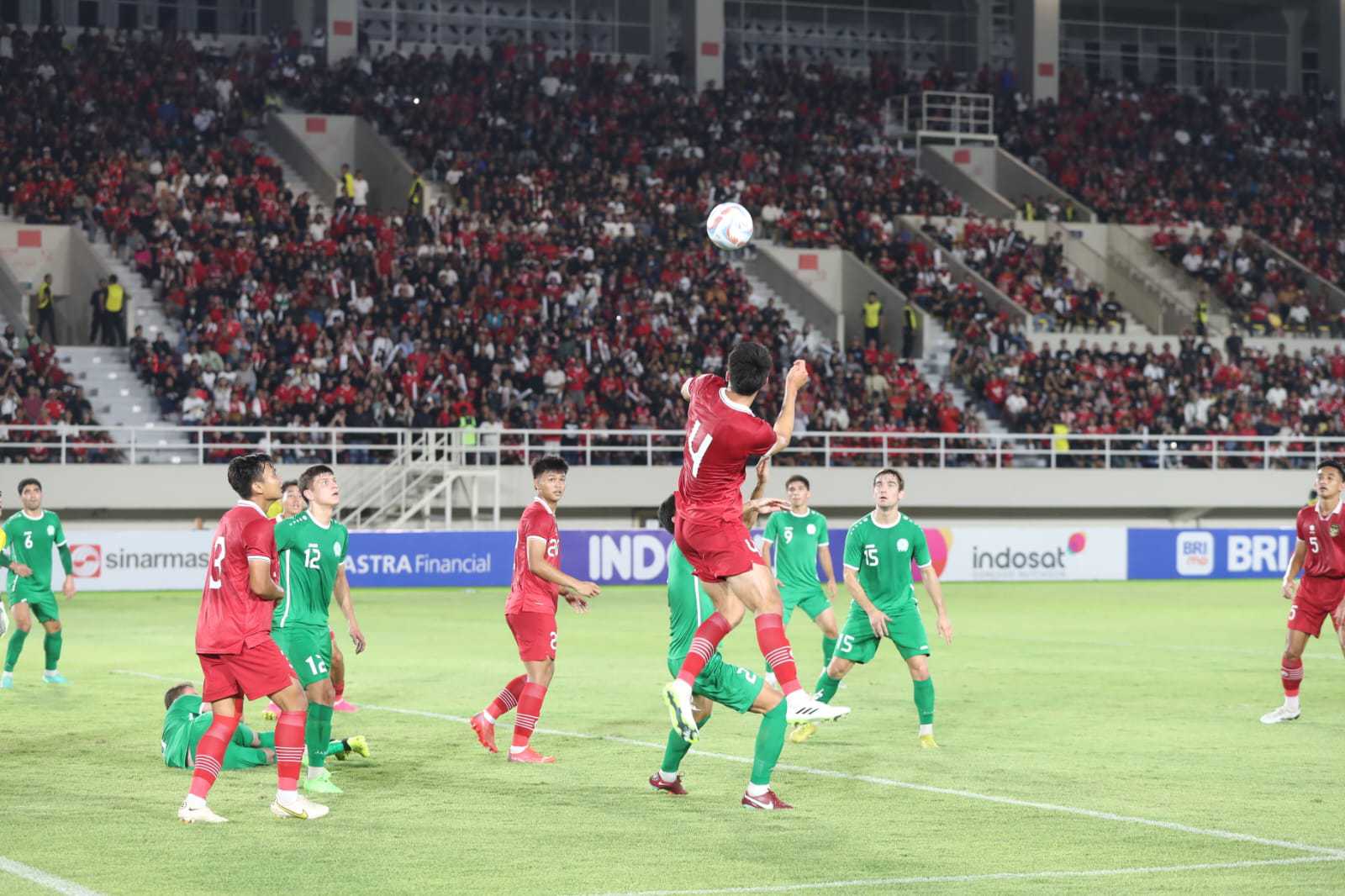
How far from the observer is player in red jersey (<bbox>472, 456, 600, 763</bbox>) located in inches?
510

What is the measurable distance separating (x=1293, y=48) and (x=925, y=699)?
5816cm

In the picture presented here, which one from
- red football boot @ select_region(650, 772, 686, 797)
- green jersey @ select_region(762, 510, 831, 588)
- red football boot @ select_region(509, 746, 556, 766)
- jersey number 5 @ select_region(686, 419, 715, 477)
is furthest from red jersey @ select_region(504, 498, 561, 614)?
green jersey @ select_region(762, 510, 831, 588)

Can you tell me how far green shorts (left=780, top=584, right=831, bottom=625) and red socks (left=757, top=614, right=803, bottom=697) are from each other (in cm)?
655

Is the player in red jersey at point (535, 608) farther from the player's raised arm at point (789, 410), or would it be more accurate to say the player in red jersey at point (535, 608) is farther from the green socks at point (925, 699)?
the green socks at point (925, 699)

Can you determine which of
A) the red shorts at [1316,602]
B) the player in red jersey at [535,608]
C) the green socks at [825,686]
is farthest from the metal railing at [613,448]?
the player in red jersey at [535,608]

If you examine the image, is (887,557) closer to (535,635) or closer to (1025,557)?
(535,635)

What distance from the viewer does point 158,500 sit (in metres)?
36.3

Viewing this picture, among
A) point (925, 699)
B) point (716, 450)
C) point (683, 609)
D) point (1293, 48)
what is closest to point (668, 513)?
point (683, 609)

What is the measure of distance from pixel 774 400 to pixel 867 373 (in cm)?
369

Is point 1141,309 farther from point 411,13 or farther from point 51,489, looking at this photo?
point 51,489

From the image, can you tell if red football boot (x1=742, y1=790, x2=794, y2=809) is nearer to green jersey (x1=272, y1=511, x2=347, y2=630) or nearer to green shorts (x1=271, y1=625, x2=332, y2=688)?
green shorts (x1=271, y1=625, x2=332, y2=688)

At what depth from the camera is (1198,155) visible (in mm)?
59188

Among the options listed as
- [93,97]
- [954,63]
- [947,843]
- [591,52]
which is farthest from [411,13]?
[947,843]

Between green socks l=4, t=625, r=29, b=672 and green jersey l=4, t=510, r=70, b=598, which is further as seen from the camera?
green jersey l=4, t=510, r=70, b=598
